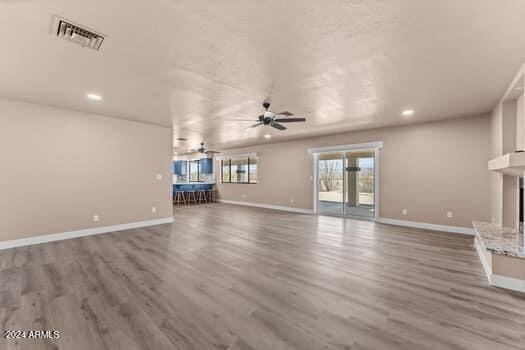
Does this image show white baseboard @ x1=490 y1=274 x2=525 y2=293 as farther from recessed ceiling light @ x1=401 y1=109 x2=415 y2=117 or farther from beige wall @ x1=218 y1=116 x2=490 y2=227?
recessed ceiling light @ x1=401 y1=109 x2=415 y2=117

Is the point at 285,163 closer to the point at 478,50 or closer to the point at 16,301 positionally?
the point at 478,50

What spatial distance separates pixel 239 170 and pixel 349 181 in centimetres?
518

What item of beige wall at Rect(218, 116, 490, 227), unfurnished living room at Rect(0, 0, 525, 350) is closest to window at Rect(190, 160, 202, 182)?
unfurnished living room at Rect(0, 0, 525, 350)

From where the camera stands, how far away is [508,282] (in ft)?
8.25

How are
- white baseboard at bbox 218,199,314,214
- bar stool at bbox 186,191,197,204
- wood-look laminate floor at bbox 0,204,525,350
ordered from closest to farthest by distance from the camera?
wood-look laminate floor at bbox 0,204,525,350 → white baseboard at bbox 218,199,314,214 → bar stool at bbox 186,191,197,204

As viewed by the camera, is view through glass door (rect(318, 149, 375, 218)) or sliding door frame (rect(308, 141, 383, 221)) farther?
view through glass door (rect(318, 149, 375, 218))

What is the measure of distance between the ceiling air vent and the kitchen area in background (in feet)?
24.8

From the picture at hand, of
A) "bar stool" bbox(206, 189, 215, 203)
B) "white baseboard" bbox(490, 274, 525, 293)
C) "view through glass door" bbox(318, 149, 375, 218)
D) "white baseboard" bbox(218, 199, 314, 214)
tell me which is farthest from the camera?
"bar stool" bbox(206, 189, 215, 203)

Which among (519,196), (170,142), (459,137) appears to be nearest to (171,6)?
(170,142)

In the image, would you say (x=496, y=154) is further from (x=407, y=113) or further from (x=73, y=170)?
(x=73, y=170)

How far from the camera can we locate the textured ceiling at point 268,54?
1.80 metres

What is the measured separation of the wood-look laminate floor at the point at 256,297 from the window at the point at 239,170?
5.79 m

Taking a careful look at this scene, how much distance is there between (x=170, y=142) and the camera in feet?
20.2

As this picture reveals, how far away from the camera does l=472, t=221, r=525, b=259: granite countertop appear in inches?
99.4
